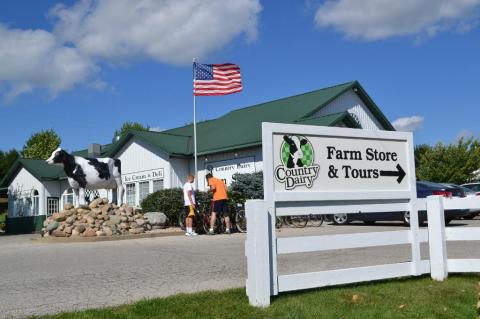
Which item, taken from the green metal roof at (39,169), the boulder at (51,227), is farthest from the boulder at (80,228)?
the green metal roof at (39,169)

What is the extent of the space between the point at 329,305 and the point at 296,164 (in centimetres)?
168

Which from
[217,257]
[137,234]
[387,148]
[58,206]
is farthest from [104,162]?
[58,206]

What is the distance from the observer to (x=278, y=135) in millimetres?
6059

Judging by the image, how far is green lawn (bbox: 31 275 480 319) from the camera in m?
4.94

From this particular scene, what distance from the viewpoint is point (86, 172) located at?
1877 centimetres

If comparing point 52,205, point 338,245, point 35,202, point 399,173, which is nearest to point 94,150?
point 52,205

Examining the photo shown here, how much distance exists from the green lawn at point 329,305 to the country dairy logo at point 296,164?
4.24 feet

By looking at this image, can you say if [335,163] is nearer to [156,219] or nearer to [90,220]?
[90,220]

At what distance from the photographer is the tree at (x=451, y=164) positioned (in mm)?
41219

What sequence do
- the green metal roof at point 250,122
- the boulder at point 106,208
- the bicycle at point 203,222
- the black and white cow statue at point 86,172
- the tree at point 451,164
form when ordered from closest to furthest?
the bicycle at point 203,222 → the boulder at point 106,208 → the black and white cow statue at point 86,172 → the green metal roof at point 250,122 → the tree at point 451,164

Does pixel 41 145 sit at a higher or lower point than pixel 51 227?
higher

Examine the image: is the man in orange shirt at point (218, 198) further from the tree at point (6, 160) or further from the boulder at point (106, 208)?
the tree at point (6, 160)

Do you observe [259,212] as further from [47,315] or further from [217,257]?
[217,257]

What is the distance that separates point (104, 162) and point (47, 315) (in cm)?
1492
